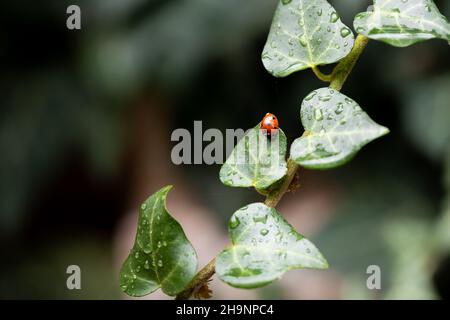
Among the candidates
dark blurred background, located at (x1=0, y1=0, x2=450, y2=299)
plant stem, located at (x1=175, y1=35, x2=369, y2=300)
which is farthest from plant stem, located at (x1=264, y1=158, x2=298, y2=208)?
dark blurred background, located at (x1=0, y1=0, x2=450, y2=299)

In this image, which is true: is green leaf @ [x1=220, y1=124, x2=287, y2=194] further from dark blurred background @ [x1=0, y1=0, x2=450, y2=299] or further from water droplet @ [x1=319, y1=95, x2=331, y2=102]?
dark blurred background @ [x1=0, y1=0, x2=450, y2=299]

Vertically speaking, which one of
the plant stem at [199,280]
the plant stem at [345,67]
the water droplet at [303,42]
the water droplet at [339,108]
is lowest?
the plant stem at [199,280]

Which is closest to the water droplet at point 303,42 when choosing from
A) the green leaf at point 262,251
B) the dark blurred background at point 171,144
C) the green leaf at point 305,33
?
the green leaf at point 305,33

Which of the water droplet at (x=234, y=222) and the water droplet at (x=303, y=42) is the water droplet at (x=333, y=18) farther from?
the water droplet at (x=234, y=222)

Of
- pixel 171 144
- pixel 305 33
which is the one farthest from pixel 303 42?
pixel 171 144

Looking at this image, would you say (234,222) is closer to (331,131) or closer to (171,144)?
(331,131)

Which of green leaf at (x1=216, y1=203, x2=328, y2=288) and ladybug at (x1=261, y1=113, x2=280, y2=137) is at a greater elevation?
ladybug at (x1=261, y1=113, x2=280, y2=137)

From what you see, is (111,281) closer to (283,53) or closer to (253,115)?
(253,115)
